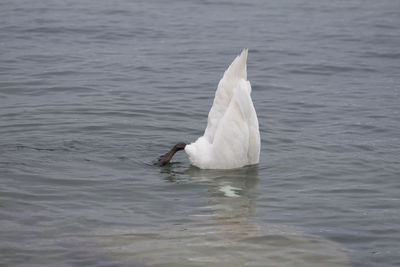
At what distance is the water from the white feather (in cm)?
20

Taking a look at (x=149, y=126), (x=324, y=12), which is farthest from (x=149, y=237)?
(x=324, y=12)

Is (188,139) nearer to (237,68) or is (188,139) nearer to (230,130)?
(230,130)

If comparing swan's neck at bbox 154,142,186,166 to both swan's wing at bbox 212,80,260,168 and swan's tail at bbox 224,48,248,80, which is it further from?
swan's tail at bbox 224,48,248,80

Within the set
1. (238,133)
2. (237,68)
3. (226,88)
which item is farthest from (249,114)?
(237,68)

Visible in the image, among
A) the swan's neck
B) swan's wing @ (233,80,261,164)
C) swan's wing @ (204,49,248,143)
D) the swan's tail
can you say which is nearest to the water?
the swan's neck

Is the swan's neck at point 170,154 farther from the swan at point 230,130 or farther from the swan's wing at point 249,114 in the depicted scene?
the swan's wing at point 249,114

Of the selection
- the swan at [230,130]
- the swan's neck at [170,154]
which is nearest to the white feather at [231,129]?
the swan at [230,130]

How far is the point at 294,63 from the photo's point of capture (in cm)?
1457

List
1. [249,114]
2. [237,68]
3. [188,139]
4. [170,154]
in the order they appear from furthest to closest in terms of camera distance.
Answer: [188,139]
[170,154]
[249,114]
[237,68]

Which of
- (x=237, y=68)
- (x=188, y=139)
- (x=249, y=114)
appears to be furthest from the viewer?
(x=188, y=139)

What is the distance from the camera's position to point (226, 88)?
8203 mm

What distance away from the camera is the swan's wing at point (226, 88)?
802cm

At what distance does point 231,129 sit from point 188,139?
5.79 ft

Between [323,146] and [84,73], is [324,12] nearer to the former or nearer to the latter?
[84,73]
